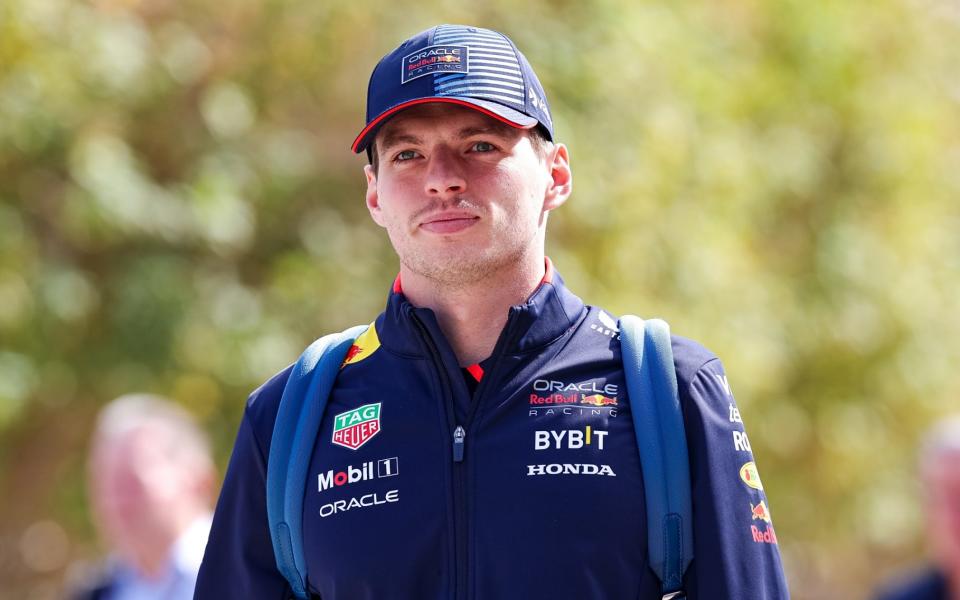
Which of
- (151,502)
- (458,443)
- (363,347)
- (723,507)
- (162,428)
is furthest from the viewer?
(162,428)

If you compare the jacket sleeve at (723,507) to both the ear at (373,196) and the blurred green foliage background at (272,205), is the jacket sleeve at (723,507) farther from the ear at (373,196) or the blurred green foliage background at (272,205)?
the blurred green foliage background at (272,205)

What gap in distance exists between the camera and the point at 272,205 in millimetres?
7723

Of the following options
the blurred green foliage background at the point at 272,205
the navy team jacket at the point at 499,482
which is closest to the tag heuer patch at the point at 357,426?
the navy team jacket at the point at 499,482

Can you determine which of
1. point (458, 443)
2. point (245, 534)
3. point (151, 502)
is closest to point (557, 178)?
point (458, 443)

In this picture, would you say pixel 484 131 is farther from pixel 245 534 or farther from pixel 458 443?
pixel 245 534

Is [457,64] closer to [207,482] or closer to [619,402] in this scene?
[619,402]

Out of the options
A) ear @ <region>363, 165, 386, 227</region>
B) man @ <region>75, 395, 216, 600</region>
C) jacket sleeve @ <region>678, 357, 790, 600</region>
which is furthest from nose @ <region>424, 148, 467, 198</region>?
man @ <region>75, 395, 216, 600</region>

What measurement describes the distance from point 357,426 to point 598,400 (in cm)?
52

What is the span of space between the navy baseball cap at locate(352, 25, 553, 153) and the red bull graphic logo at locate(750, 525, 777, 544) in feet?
3.21

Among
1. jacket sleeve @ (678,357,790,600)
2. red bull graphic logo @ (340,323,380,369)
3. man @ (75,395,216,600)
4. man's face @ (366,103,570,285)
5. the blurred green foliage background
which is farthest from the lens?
the blurred green foliage background

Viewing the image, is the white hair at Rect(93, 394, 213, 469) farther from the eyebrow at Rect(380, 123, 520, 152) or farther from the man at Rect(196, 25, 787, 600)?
the eyebrow at Rect(380, 123, 520, 152)

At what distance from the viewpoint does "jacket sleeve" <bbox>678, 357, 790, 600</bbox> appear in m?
2.87

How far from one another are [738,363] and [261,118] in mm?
3108

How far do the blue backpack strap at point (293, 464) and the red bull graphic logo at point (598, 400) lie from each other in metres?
0.57
